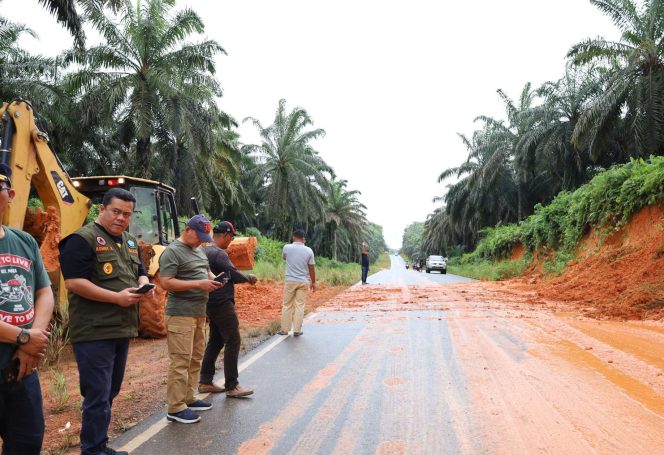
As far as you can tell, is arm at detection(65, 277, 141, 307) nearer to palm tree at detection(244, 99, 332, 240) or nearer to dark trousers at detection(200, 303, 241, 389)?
dark trousers at detection(200, 303, 241, 389)

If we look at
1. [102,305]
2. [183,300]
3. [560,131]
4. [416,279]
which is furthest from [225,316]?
[560,131]

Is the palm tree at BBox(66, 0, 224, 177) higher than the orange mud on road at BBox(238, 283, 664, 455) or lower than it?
higher

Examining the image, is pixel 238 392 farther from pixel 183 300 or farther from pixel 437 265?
pixel 437 265

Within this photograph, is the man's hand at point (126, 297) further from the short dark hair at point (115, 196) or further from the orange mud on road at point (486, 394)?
the orange mud on road at point (486, 394)

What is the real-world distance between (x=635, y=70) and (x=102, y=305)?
23896 mm

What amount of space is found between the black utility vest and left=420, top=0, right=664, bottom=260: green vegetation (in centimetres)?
1632

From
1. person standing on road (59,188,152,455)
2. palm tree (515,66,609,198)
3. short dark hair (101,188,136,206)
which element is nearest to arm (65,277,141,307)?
person standing on road (59,188,152,455)

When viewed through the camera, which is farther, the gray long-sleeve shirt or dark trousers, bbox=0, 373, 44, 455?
the gray long-sleeve shirt

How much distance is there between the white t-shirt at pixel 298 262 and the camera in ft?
30.5

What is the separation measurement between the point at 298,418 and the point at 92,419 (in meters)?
1.77

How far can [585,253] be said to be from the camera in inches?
782

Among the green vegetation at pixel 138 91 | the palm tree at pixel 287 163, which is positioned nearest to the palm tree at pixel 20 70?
the green vegetation at pixel 138 91

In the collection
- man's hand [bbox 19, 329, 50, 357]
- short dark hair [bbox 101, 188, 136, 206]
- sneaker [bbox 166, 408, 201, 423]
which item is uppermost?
short dark hair [bbox 101, 188, 136, 206]

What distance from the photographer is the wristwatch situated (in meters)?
2.60
